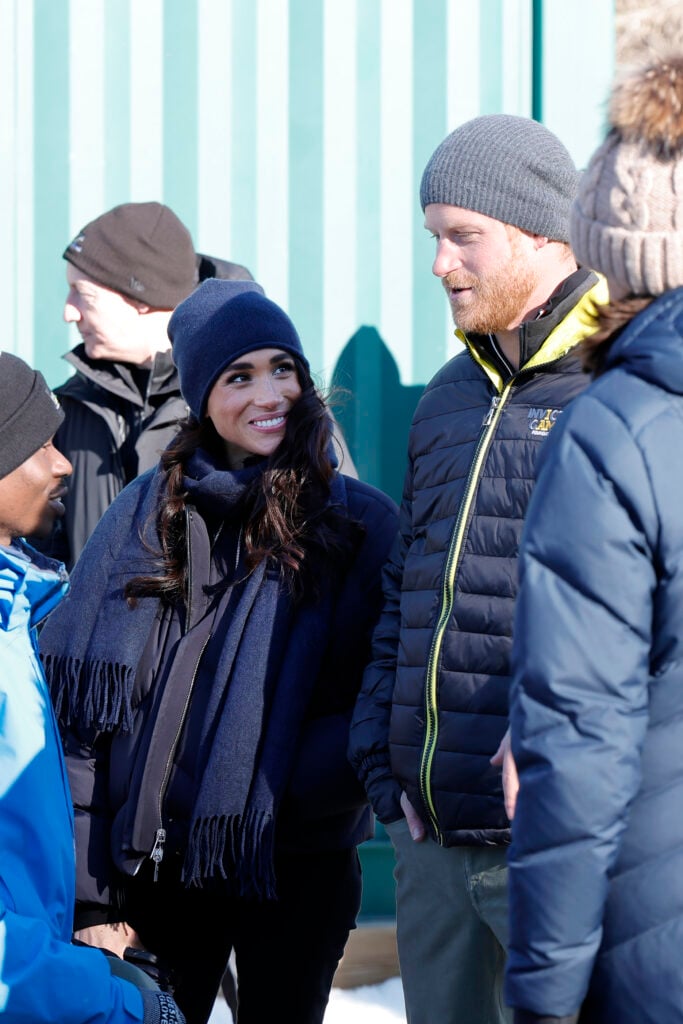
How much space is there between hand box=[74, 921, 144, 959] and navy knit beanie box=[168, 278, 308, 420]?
1078mm

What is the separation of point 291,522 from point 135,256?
1.27 metres

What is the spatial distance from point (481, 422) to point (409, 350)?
1710mm

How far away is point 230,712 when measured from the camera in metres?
2.42

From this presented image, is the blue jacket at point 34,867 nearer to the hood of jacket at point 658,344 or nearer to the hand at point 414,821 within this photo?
the hand at point 414,821

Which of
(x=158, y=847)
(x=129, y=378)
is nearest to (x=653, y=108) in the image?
(x=158, y=847)

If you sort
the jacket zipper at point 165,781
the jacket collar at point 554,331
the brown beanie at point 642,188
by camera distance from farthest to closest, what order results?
1. the jacket zipper at point 165,781
2. the jacket collar at point 554,331
3. the brown beanie at point 642,188

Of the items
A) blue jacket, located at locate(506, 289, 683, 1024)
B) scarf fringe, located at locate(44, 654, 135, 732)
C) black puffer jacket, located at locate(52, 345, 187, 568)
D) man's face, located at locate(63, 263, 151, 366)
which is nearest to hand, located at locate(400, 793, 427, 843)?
scarf fringe, located at locate(44, 654, 135, 732)

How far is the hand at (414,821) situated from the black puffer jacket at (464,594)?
0.7 inches

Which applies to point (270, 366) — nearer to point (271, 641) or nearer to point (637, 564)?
point (271, 641)

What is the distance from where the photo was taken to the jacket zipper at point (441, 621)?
223 centimetres

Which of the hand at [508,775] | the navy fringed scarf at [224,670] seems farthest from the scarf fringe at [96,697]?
the hand at [508,775]

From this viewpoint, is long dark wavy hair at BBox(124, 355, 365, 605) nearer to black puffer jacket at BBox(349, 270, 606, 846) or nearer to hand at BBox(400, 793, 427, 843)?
black puffer jacket at BBox(349, 270, 606, 846)

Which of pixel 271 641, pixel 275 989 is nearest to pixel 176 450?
pixel 271 641

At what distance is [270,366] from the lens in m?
2.73
